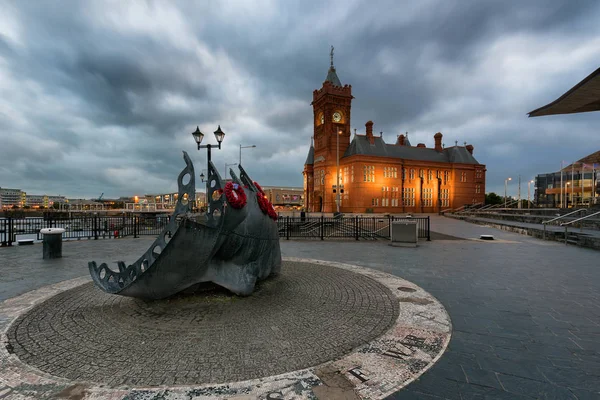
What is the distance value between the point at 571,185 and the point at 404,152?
32742 millimetres

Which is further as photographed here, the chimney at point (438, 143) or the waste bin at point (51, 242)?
the chimney at point (438, 143)

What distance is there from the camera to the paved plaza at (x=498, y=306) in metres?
2.94

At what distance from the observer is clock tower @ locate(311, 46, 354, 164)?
2163 inches

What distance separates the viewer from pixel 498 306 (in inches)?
206

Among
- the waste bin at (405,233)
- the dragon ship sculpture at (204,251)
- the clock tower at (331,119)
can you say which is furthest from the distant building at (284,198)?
the dragon ship sculpture at (204,251)

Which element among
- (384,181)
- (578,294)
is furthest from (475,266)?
(384,181)

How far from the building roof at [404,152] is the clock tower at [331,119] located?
122 inches

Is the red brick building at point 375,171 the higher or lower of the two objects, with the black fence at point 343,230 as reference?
higher

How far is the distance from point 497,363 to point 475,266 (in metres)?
6.44

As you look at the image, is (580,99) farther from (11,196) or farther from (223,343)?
(11,196)

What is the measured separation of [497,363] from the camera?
3309 mm

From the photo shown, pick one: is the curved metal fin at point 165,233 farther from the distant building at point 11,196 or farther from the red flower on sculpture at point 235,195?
the distant building at point 11,196

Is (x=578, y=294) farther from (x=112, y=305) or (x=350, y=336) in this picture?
(x=112, y=305)

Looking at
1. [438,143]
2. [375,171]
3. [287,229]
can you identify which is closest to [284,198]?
[438,143]
